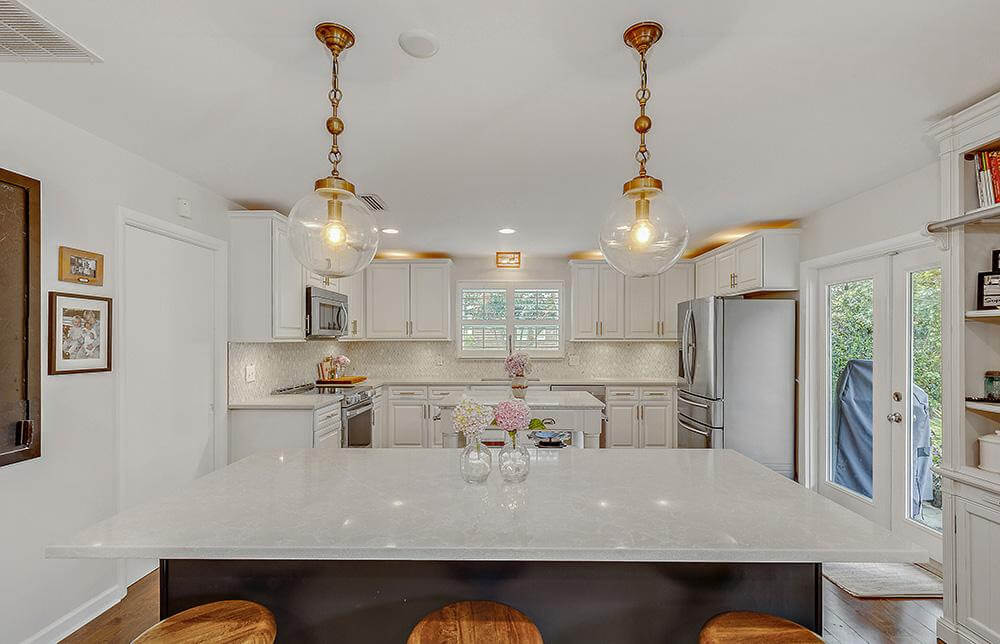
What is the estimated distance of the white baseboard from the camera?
2350 mm

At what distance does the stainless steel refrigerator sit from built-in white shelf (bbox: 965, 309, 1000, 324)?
2098 mm

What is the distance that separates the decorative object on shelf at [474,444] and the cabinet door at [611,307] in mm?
4421

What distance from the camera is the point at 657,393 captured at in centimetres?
586

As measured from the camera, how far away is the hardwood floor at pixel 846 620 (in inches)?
96.6

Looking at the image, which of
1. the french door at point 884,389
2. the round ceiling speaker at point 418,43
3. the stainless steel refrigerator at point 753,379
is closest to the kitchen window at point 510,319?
the stainless steel refrigerator at point 753,379

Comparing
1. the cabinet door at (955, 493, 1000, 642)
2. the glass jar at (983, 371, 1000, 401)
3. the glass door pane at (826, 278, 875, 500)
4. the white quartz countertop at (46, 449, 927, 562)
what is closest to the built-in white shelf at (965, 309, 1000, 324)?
the glass jar at (983, 371, 1000, 401)

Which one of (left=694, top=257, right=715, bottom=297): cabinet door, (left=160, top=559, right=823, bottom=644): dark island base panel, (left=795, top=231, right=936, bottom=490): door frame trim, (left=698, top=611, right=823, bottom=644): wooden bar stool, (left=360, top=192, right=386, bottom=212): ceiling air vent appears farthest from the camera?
(left=694, top=257, right=715, bottom=297): cabinet door

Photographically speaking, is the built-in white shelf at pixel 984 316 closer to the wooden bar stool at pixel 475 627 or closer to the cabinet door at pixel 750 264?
the cabinet door at pixel 750 264

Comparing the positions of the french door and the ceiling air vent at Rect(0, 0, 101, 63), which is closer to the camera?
the ceiling air vent at Rect(0, 0, 101, 63)

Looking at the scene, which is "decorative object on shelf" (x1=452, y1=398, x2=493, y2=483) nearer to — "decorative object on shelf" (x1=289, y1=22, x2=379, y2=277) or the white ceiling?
"decorative object on shelf" (x1=289, y1=22, x2=379, y2=277)

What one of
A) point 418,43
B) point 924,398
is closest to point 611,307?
point 924,398

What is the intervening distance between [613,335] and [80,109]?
508cm

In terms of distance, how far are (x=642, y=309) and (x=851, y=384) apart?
2.51 meters

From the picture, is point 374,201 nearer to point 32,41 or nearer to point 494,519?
point 32,41
